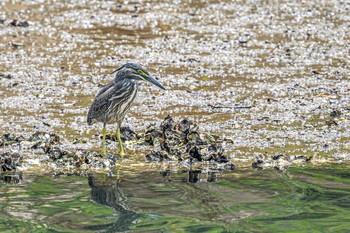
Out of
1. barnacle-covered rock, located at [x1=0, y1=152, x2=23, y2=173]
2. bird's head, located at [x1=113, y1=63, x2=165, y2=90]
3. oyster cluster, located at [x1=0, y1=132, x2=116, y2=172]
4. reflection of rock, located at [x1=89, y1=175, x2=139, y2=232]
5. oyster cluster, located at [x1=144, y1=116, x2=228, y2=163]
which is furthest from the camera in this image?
bird's head, located at [x1=113, y1=63, x2=165, y2=90]

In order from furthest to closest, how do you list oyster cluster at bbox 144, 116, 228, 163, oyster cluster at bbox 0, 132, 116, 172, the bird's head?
1. the bird's head
2. oyster cluster at bbox 144, 116, 228, 163
3. oyster cluster at bbox 0, 132, 116, 172

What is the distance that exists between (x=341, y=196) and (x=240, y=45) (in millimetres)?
6552

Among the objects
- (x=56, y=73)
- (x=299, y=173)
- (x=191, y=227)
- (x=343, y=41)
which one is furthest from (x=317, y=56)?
(x=191, y=227)

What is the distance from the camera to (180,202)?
867 cm

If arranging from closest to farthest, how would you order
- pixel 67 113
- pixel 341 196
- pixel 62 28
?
pixel 341 196 < pixel 67 113 < pixel 62 28

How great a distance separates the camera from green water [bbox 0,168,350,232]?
8.06 m

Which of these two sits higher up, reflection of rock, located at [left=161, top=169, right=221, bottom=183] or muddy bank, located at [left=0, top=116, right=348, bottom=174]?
muddy bank, located at [left=0, top=116, right=348, bottom=174]

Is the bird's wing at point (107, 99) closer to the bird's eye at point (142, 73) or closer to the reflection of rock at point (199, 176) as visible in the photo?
the bird's eye at point (142, 73)

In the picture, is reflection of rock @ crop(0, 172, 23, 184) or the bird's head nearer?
reflection of rock @ crop(0, 172, 23, 184)

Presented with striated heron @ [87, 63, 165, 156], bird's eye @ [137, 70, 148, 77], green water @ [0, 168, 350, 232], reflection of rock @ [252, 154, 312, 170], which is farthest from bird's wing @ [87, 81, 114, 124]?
reflection of rock @ [252, 154, 312, 170]

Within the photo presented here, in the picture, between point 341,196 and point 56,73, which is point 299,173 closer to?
point 341,196

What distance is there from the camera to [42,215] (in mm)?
8344

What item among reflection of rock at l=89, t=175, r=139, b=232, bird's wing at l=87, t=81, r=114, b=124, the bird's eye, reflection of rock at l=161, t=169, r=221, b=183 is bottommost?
reflection of rock at l=89, t=175, r=139, b=232

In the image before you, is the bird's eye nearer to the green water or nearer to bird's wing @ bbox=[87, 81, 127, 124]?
bird's wing @ bbox=[87, 81, 127, 124]
